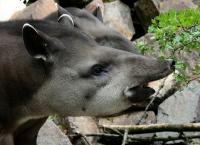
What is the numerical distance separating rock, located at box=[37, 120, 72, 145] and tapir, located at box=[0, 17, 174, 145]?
4.98 feet

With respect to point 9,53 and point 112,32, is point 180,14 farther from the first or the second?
point 112,32

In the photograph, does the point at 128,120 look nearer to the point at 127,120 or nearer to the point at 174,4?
the point at 127,120

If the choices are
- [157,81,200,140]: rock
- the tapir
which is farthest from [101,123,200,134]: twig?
the tapir

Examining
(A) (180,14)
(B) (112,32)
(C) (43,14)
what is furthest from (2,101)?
(C) (43,14)

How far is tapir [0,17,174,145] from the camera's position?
3.79m

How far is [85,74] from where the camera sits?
3895 mm

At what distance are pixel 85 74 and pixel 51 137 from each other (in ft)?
6.40

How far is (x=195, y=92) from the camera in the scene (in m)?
7.18

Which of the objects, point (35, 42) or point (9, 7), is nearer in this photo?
point (35, 42)

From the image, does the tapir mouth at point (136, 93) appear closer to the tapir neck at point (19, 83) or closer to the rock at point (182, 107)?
the tapir neck at point (19, 83)

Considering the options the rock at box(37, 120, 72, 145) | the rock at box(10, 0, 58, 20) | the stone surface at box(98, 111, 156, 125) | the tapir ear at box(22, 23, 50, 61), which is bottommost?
the stone surface at box(98, 111, 156, 125)

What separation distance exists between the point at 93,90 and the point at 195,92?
347cm

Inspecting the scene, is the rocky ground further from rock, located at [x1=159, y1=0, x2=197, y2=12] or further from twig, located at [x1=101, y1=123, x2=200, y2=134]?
rock, located at [x1=159, y1=0, x2=197, y2=12]

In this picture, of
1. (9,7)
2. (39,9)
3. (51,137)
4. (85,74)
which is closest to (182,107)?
(51,137)
